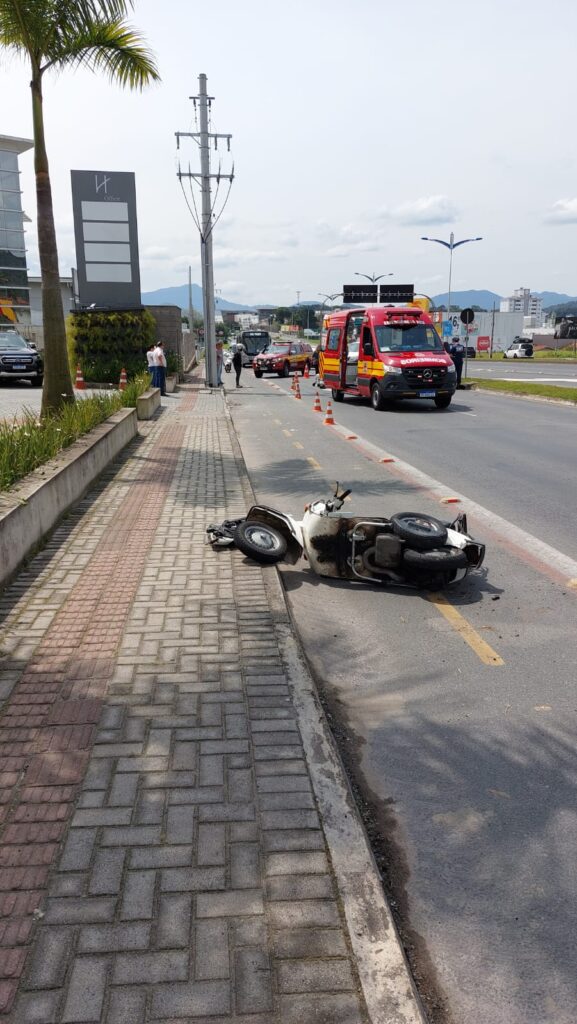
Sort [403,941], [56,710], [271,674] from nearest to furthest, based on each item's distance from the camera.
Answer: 1. [403,941]
2. [56,710]
3. [271,674]

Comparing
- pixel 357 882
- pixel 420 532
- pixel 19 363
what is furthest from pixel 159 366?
pixel 357 882

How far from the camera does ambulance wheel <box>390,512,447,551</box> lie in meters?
6.09

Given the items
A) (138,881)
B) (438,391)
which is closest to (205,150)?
(438,391)

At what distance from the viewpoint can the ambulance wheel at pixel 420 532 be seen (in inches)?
240

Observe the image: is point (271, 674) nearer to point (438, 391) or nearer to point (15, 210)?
point (438, 391)

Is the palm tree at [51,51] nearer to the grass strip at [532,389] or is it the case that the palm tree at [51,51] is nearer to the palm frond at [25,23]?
the palm frond at [25,23]

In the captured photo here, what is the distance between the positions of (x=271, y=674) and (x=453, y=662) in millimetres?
1201

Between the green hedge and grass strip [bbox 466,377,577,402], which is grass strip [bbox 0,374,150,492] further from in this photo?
the green hedge

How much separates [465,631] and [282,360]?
3776cm

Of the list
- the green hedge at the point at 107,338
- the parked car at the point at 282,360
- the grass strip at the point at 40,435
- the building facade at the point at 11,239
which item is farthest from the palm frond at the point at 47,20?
the building facade at the point at 11,239

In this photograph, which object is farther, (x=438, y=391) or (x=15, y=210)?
(x=15, y=210)

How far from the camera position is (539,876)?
298 cm

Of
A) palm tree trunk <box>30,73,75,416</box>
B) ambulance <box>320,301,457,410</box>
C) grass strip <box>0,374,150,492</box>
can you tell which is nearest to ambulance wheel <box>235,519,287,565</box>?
grass strip <box>0,374,150,492</box>

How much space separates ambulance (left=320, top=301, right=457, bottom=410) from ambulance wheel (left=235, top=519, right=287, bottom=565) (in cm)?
1461
